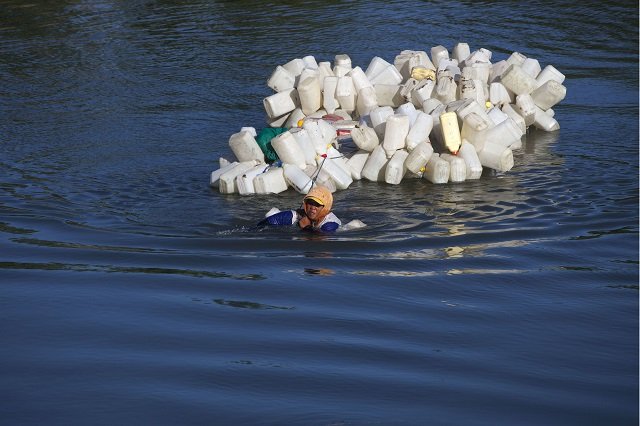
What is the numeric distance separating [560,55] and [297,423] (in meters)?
15.1

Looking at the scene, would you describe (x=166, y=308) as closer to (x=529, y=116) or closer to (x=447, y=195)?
(x=447, y=195)

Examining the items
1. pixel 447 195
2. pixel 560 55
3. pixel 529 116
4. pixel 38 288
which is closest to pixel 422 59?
pixel 529 116

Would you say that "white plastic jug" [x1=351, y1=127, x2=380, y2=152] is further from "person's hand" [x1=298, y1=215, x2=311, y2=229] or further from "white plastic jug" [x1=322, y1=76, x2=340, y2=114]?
"person's hand" [x1=298, y1=215, x2=311, y2=229]

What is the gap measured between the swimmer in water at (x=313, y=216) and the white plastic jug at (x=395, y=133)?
2.09m

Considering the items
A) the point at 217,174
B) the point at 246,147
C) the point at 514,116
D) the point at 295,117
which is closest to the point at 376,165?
the point at 246,147

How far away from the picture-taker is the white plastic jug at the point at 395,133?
12.6 metres

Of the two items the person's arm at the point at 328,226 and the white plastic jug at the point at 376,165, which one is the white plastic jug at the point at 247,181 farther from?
the person's arm at the point at 328,226

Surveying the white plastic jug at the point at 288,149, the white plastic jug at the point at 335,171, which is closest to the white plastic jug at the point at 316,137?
the white plastic jug at the point at 335,171

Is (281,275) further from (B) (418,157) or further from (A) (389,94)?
(A) (389,94)

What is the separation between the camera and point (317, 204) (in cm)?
1041

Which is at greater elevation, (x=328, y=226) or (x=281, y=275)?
(x=328, y=226)

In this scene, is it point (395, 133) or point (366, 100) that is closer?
point (395, 133)

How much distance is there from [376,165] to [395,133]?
1.45 ft

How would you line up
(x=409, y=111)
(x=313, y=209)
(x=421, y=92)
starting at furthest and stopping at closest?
(x=421, y=92) → (x=409, y=111) → (x=313, y=209)
